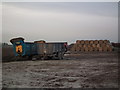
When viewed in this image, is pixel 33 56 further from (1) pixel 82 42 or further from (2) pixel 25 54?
(1) pixel 82 42

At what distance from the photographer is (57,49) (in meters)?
21.4

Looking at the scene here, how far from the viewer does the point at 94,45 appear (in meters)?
38.0

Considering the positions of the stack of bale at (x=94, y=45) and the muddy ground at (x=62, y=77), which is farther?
the stack of bale at (x=94, y=45)

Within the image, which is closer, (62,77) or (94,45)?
(62,77)

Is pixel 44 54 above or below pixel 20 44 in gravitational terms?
below

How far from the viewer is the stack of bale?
123ft

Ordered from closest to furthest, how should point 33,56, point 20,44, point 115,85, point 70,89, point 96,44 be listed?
point 70,89, point 115,85, point 20,44, point 33,56, point 96,44

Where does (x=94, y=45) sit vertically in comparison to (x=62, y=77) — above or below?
above

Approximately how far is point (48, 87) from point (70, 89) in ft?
2.99

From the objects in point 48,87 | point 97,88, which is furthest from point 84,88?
point 48,87

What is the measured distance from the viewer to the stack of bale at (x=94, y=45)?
1478 inches

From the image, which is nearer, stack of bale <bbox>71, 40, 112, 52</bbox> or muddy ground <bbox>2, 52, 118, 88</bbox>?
muddy ground <bbox>2, 52, 118, 88</bbox>

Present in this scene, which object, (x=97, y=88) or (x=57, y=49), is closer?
(x=97, y=88)

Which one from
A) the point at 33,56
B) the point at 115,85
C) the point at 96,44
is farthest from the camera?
the point at 96,44
